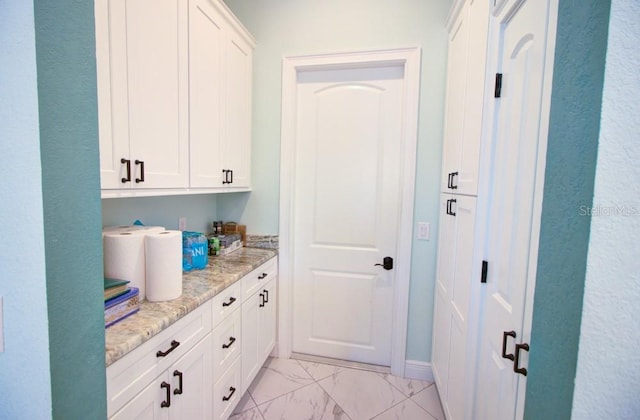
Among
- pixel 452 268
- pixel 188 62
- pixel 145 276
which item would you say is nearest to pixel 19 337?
pixel 145 276

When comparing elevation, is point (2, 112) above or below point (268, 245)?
above

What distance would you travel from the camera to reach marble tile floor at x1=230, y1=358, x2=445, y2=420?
1.80 meters

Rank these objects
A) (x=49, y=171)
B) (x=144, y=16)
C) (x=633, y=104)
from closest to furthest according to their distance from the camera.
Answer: (x=633, y=104), (x=49, y=171), (x=144, y=16)

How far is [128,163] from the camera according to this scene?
3.71ft

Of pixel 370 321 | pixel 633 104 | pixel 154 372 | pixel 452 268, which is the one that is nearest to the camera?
pixel 633 104

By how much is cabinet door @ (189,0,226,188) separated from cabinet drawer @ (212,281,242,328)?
616mm

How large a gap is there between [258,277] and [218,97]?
1.20m

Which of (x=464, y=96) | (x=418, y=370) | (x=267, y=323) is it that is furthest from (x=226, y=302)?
(x=464, y=96)

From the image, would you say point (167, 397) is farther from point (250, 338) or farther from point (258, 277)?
point (258, 277)

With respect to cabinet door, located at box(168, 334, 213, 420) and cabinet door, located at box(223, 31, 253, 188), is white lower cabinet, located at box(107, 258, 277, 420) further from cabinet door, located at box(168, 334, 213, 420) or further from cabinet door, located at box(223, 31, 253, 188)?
cabinet door, located at box(223, 31, 253, 188)

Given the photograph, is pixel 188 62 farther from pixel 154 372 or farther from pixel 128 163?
pixel 154 372

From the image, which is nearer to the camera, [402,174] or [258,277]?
[258,277]

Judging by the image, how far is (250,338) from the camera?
185cm

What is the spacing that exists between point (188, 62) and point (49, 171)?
121 cm
